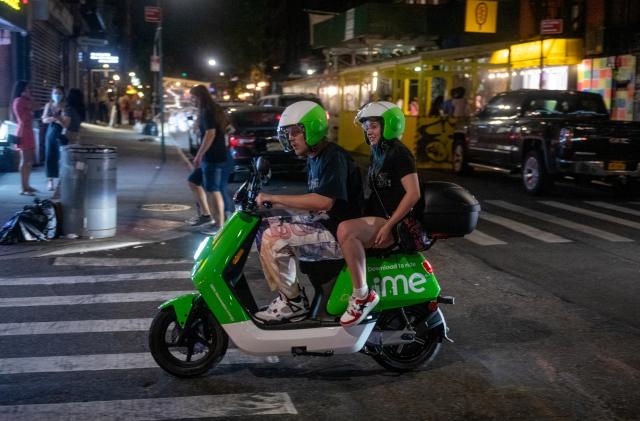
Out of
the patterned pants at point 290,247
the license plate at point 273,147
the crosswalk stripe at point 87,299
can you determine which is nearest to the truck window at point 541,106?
the license plate at point 273,147

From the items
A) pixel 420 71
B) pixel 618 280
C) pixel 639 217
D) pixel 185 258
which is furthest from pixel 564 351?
pixel 420 71

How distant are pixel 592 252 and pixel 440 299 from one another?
4983mm

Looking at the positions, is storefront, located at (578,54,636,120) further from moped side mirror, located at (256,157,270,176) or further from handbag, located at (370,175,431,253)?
moped side mirror, located at (256,157,270,176)

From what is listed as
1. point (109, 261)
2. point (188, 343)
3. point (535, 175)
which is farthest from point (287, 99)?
point (188, 343)

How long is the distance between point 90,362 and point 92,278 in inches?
111

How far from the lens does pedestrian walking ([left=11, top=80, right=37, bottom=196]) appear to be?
13.5 metres

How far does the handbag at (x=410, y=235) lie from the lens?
16.8 ft

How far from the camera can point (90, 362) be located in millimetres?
5473

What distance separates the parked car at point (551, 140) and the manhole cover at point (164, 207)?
21.7 ft

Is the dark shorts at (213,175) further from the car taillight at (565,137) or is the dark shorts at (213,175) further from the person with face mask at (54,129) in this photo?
the car taillight at (565,137)

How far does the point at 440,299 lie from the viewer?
5312mm

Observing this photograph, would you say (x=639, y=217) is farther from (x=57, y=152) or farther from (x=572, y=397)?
(x=57, y=152)

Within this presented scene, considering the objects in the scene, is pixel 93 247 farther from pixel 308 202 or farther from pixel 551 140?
pixel 551 140

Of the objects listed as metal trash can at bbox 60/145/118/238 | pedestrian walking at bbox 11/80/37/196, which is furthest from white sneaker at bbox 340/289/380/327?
pedestrian walking at bbox 11/80/37/196
